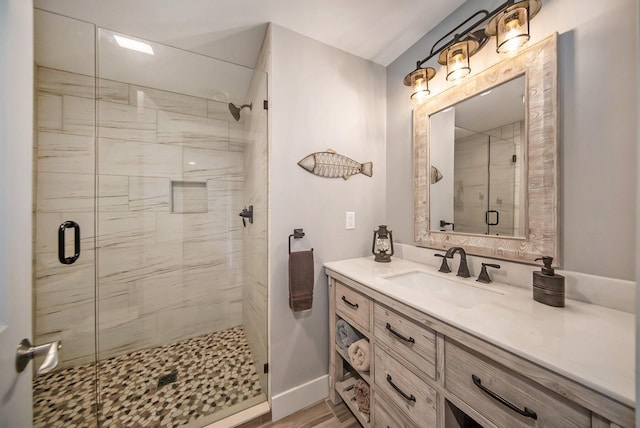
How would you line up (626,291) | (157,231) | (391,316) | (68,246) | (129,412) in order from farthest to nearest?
(157,231) → (68,246) → (129,412) → (391,316) → (626,291)

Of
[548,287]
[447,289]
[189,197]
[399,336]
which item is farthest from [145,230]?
[548,287]

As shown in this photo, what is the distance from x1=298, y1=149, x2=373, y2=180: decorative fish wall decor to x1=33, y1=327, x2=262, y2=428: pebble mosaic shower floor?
5.14ft

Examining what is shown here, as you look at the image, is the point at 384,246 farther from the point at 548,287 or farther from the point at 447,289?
the point at 548,287

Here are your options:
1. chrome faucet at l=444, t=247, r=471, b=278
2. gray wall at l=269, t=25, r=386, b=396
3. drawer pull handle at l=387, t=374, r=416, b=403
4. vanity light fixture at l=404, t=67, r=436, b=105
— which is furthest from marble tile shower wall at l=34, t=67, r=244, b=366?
chrome faucet at l=444, t=247, r=471, b=278

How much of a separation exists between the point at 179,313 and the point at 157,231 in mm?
769

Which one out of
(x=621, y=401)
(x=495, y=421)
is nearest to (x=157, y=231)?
(x=495, y=421)

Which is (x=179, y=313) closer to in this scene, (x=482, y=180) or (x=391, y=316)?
(x=391, y=316)

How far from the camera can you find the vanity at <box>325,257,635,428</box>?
0.52 m

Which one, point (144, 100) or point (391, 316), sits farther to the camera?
point (144, 100)

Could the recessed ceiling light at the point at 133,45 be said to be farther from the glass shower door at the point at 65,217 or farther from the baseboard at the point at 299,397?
the baseboard at the point at 299,397

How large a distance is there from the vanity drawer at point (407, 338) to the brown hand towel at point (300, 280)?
0.47 m

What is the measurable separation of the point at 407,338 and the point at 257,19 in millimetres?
1932

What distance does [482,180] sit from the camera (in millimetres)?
1255

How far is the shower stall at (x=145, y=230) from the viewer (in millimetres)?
1451
